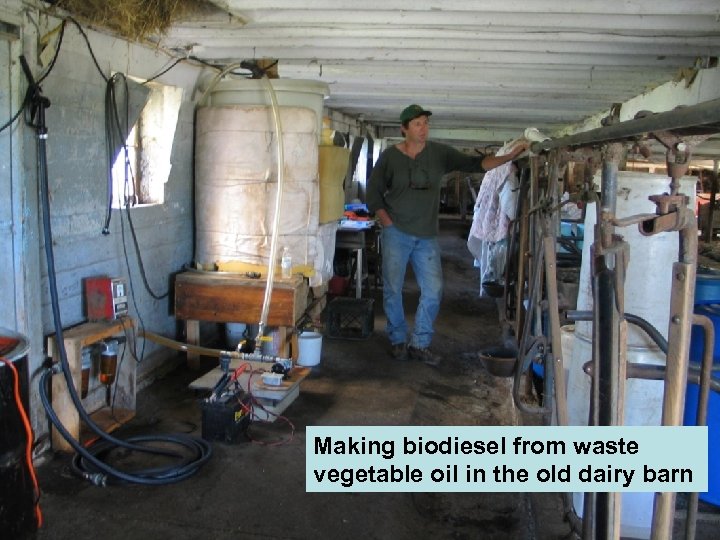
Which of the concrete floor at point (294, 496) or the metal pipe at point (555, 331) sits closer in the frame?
the metal pipe at point (555, 331)

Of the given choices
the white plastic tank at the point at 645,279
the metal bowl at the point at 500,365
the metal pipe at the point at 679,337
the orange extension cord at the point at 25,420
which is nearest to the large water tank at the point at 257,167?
the metal bowl at the point at 500,365

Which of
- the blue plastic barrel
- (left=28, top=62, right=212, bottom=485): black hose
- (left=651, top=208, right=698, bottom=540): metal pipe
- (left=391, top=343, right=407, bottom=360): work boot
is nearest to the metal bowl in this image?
the blue plastic barrel

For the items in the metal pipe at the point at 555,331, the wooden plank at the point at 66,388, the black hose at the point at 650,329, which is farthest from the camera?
the wooden plank at the point at 66,388

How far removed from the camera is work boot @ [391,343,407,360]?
5125 mm

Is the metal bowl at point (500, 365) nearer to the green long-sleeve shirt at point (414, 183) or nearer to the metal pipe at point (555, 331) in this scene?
the metal pipe at point (555, 331)

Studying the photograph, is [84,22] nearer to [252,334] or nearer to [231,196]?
[231,196]

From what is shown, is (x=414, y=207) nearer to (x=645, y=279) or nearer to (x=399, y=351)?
(x=399, y=351)

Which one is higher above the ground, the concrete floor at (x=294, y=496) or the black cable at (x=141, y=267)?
the black cable at (x=141, y=267)

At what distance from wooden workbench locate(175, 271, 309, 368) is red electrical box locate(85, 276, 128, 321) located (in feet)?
2.87

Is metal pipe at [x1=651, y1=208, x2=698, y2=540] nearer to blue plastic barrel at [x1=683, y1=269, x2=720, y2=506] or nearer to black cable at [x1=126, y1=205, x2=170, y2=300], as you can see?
blue plastic barrel at [x1=683, y1=269, x2=720, y2=506]

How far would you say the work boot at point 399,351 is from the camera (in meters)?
5.12

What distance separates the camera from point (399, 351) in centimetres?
513

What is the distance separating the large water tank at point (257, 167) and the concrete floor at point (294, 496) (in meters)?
0.98

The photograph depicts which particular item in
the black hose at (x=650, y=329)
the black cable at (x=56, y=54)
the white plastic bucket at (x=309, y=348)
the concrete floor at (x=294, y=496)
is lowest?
the concrete floor at (x=294, y=496)
